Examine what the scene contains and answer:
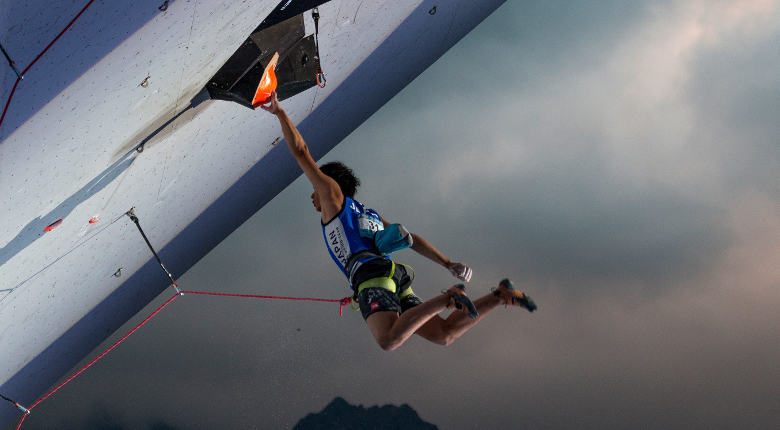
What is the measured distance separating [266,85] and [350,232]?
54 cm

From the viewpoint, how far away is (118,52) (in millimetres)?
983

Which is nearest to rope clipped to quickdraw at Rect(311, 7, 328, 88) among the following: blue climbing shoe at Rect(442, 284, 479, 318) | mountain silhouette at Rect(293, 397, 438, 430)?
blue climbing shoe at Rect(442, 284, 479, 318)

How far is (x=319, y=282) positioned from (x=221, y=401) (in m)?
1.56

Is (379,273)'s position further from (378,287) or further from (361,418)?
(361,418)

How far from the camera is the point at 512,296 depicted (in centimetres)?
149

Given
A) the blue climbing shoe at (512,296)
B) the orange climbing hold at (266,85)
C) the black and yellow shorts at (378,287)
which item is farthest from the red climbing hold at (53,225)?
the blue climbing shoe at (512,296)

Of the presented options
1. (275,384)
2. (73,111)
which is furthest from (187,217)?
(275,384)

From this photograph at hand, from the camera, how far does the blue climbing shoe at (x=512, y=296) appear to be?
58.1 inches

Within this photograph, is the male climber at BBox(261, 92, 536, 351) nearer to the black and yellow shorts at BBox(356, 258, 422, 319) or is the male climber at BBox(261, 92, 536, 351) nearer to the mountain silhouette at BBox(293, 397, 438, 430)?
the black and yellow shorts at BBox(356, 258, 422, 319)

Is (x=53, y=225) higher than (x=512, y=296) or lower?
lower

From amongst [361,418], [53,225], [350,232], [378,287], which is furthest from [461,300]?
[361,418]

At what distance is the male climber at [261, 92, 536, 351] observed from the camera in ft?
4.88

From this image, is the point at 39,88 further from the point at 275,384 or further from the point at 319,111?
the point at 275,384

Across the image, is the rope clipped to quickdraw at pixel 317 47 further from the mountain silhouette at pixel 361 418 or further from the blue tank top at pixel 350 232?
the mountain silhouette at pixel 361 418
